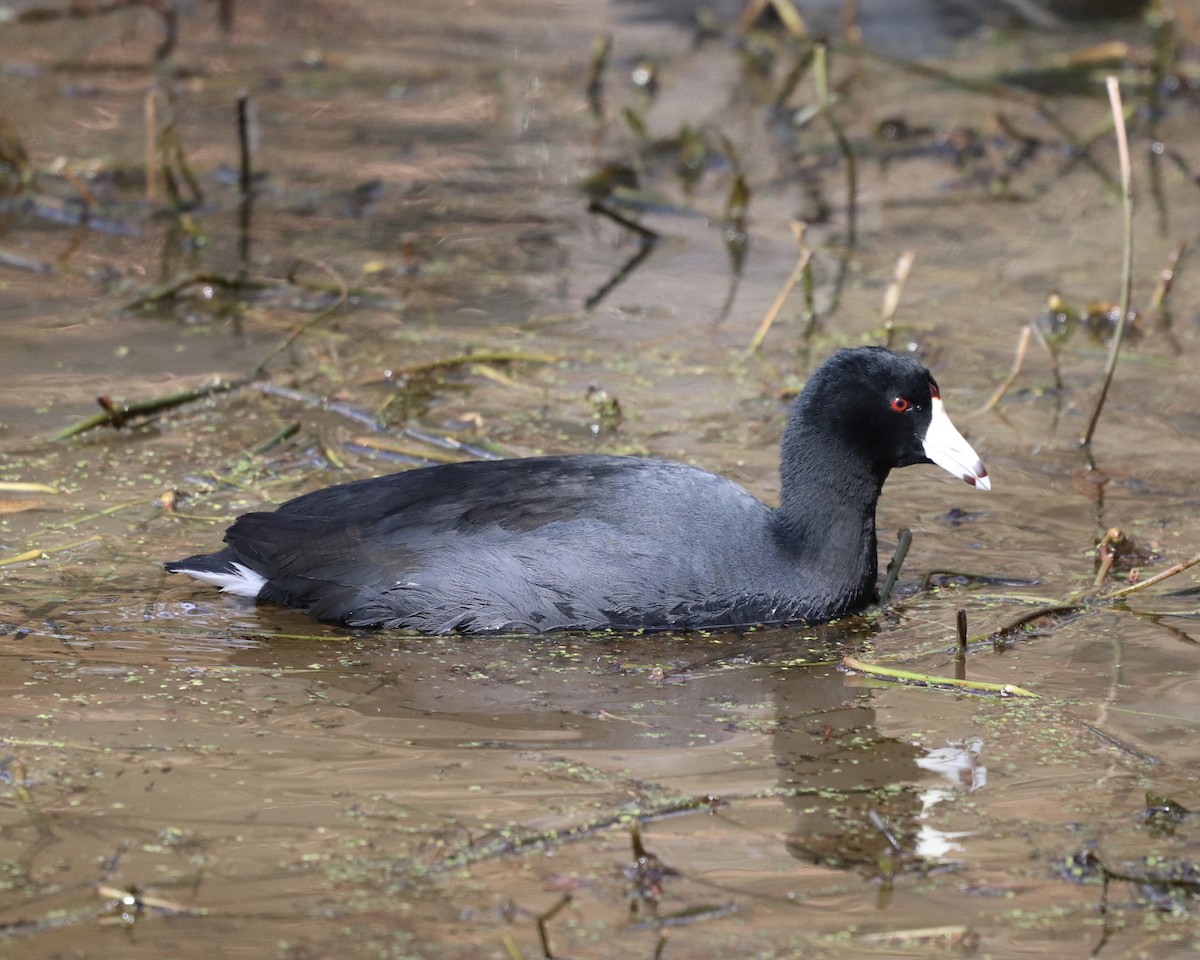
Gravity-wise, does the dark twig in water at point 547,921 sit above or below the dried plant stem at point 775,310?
below

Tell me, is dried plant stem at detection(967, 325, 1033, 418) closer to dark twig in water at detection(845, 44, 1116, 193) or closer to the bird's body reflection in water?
the bird's body reflection in water

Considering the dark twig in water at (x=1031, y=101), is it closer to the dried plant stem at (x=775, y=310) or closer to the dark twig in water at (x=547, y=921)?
the dried plant stem at (x=775, y=310)

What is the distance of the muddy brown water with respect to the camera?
9.70 feet

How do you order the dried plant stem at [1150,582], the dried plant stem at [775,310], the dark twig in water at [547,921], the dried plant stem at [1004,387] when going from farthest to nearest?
1. the dried plant stem at [775,310]
2. the dried plant stem at [1004,387]
3. the dried plant stem at [1150,582]
4. the dark twig in water at [547,921]

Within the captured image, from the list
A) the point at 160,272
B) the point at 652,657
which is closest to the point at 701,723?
the point at 652,657

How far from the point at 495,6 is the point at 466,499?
8100mm

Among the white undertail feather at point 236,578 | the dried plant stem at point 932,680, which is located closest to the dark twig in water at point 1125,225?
the dried plant stem at point 932,680

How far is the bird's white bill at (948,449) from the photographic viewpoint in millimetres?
4223

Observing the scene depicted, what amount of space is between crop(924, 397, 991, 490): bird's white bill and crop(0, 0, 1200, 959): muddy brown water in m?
0.36

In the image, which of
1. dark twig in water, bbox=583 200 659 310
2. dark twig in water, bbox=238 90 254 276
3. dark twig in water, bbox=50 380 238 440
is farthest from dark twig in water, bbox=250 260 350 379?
dark twig in water, bbox=583 200 659 310

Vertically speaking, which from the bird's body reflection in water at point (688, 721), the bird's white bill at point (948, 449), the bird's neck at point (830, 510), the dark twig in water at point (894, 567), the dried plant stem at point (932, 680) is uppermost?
the bird's white bill at point (948, 449)

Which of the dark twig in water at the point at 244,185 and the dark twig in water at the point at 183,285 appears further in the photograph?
the dark twig in water at the point at 244,185

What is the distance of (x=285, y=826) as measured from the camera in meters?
3.12

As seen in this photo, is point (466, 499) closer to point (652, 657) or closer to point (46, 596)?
point (652, 657)
